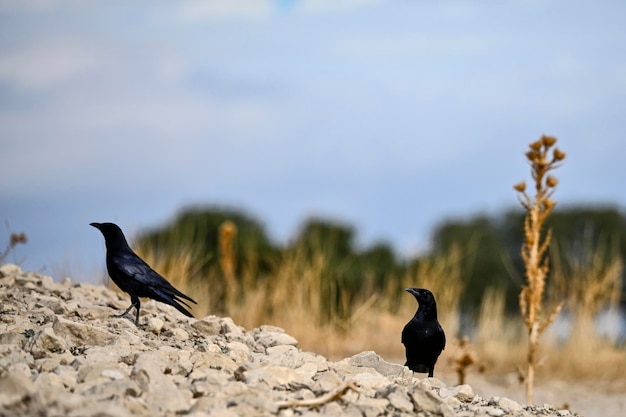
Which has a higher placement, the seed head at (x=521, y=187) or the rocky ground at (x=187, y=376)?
the seed head at (x=521, y=187)

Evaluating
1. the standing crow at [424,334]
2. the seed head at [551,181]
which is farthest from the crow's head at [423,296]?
the seed head at [551,181]

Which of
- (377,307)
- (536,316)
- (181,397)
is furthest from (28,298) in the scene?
(377,307)

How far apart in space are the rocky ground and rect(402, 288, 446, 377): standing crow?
17 centimetres

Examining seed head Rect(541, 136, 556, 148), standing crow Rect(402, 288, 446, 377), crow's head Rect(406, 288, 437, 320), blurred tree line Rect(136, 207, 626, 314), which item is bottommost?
blurred tree line Rect(136, 207, 626, 314)

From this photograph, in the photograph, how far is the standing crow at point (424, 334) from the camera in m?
5.60

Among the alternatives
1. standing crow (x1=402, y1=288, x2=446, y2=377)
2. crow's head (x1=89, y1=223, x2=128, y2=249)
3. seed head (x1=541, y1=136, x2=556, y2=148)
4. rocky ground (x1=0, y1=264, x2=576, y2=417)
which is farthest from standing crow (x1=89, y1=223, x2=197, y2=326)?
seed head (x1=541, y1=136, x2=556, y2=148)

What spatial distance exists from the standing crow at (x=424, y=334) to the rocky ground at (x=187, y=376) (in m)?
0.17

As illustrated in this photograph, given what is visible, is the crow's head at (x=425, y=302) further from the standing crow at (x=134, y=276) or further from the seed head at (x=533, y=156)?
the seed head at (x=533, y=156)

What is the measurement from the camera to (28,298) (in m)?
6.84

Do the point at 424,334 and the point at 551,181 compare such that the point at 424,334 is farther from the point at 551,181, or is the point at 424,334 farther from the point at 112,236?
the point at 112,236

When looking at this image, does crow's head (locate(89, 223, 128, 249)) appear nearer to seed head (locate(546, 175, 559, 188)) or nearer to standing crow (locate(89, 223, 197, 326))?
standing crow (locate(89, 223, 197, 326))

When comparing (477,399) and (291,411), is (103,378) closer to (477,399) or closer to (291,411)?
(291,411)

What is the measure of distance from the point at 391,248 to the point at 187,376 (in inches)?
638

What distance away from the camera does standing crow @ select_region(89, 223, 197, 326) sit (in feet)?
20.1
